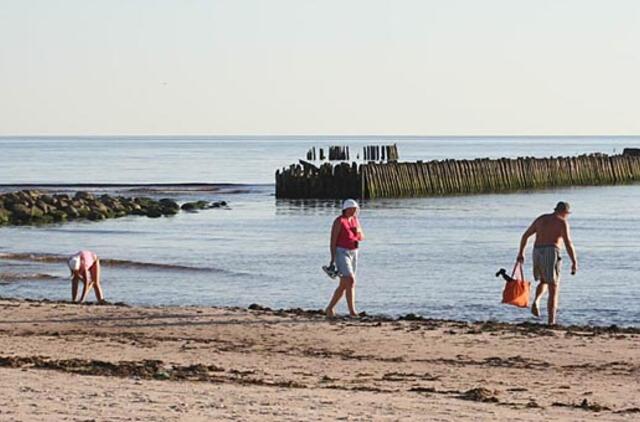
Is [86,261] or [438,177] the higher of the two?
[438,177]

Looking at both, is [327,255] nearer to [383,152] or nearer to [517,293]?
[517,293]

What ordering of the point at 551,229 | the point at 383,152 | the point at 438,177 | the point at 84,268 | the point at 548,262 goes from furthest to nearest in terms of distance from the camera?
the point at 383,152 < the point at 438,177 < the point at 84,268 < the point at 548,262 < the point at 551,229

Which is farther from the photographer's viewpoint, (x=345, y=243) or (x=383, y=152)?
(x=383, y=152)

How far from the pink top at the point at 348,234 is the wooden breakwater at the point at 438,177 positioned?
4355 centimetres

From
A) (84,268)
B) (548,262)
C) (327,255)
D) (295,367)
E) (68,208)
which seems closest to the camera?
(295,367)

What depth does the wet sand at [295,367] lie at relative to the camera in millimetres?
10375

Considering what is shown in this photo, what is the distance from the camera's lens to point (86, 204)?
49969mm

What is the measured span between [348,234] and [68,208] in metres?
33.6

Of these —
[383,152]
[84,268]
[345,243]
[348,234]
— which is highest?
[383,152]

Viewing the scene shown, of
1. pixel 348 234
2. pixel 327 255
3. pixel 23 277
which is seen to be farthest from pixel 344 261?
pixel 327 255

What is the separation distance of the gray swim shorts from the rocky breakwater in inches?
1230

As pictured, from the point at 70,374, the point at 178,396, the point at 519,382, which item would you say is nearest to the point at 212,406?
the point at 178,396

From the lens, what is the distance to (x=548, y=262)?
16.1 m

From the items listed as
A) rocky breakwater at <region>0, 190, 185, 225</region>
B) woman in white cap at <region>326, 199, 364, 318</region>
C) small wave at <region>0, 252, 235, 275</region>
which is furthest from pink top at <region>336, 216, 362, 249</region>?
rocky breakwater at <region>0, 190, 185, 225</region>
